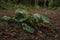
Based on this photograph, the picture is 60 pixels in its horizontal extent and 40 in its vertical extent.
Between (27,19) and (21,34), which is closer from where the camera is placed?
(21,34)

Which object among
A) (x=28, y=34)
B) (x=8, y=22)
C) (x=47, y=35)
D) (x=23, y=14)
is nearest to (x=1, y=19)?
(x=8, y=22)

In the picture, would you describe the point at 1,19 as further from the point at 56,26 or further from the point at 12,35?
the point at 56,26

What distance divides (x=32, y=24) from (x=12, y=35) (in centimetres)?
144

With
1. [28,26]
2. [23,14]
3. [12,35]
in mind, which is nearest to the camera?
[12,35]

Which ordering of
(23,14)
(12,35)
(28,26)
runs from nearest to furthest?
Result: (12,35) < (28,26) < (23,14)

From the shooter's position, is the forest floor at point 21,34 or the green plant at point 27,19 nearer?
the forest floor at point 21,34

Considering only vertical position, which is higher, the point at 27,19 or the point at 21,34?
the point at 27,19

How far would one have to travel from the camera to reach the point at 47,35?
28.5 feet

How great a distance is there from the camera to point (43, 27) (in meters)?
9.21

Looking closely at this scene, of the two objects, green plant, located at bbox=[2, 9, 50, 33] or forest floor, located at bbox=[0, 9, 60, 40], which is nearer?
forest floor, located at bbox=[0, 9, 60, 40]

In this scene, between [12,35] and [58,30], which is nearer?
[12,35]

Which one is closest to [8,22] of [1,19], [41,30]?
[1,19]

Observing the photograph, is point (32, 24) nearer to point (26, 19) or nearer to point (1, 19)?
point (26, 19)

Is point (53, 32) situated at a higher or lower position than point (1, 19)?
lower
